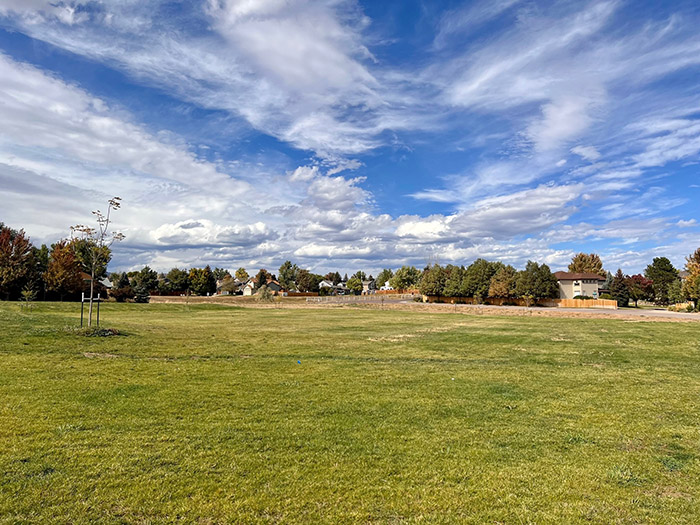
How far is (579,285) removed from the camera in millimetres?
95062

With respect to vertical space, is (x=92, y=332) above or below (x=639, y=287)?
below

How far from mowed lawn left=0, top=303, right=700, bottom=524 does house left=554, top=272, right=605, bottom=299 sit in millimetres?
88637

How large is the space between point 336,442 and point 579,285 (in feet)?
338

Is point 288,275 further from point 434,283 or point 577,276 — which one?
point 577,276

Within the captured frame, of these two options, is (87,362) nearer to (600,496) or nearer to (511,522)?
(511,522)

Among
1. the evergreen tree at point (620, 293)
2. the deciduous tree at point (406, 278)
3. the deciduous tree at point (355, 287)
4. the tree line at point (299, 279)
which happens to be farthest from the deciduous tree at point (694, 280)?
the deciduous tree at point (355, 287)

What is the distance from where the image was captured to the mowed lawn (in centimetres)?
533

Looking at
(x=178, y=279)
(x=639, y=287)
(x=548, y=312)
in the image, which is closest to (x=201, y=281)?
(x=178, y=279)

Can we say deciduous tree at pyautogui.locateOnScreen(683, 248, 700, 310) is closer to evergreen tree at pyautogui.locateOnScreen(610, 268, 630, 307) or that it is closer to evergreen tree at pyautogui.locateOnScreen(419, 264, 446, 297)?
evergreen tree at pyautogui.locateOnScreen(610, 268, 630, 307)

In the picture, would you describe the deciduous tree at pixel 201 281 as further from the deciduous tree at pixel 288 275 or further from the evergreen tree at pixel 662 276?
the evergreen tree at pixel 662 276

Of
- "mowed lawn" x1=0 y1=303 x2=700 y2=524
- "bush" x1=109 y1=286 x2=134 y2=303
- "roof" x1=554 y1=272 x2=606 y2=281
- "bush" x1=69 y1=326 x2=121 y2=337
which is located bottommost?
"mowed lawn" x1=0 y1=303 x2=700 y2=524

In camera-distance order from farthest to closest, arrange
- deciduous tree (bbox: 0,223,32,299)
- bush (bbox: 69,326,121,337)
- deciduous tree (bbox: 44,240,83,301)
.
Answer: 1. deciduous tree (bbox: 44,240,83,301)
2. deciduous tree (bbox: 0,223,32,299)
3. bush (bbox: 69,326,121,337)

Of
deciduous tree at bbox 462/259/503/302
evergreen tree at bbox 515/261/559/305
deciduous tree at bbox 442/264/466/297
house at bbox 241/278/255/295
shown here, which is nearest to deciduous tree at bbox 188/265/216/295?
house at bbox 241/278/255/295

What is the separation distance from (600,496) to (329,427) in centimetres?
480
